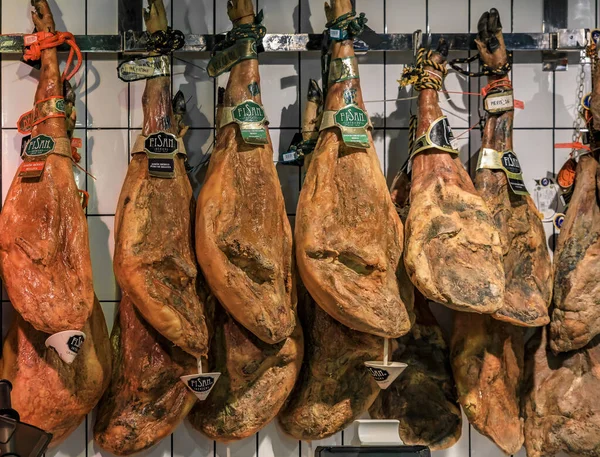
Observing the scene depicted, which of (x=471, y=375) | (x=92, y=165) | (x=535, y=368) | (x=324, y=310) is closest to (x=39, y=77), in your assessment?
(x=92, y=165)

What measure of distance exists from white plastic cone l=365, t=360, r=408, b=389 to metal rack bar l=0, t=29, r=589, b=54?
1413 millimetres

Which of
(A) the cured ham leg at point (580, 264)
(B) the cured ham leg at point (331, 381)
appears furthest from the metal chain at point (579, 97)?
(B) the cured ham leg at point (331, 381)

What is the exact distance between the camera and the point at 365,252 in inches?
115

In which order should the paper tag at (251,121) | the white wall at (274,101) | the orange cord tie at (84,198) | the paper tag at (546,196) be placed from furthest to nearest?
1. the paper tag at (546,196)
2. the white wall at (274,101)
3. the orange cord tie at (84,198)
4. the paper tag at (251,121)

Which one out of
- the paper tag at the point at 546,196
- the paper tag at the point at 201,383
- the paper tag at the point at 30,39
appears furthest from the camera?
the paper tag at the point at 546,196

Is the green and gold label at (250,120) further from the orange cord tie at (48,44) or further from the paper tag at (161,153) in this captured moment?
the orange cord tie at (48,44)

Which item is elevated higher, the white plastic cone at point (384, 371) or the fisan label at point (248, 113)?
the fisan label at point (248, 113)

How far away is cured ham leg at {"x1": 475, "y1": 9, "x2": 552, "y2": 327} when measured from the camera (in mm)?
3082

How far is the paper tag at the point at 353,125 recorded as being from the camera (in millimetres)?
3012

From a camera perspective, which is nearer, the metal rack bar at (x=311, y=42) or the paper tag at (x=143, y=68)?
the paper tag at (x=143, y=68)

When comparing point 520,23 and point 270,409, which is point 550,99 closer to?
point 520,23

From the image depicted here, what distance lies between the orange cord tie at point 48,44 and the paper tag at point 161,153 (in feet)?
1.68

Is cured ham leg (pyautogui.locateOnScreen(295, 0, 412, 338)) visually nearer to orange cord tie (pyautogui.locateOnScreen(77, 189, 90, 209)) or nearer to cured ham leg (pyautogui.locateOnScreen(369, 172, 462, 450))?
cured ham leg (pyautogui.locateOnScreen(369, 172, 462, 450))

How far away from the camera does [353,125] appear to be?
9.95 feet
